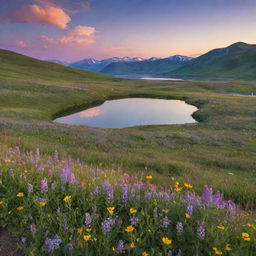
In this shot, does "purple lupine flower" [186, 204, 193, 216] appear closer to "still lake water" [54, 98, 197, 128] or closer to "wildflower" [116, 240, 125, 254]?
"wildflower" [116, 240, 125, 254]

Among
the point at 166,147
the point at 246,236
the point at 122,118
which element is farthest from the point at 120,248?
the point at 122,118

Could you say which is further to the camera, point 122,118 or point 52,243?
point 122,118

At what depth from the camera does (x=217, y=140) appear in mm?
21047

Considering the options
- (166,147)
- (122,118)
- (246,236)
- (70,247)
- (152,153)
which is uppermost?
(246,236)

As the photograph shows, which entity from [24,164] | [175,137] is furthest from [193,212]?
[175,137]

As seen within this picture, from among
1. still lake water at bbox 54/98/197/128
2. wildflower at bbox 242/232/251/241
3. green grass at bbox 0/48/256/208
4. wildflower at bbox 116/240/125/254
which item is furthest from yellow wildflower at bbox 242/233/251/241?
still lake water at bbox 54/98/197/128

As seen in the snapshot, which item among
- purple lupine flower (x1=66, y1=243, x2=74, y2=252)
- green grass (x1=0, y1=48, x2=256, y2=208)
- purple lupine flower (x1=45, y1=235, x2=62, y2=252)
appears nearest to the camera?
purple lupine flower (x1=45, y1=235, x2=62, y2=252)

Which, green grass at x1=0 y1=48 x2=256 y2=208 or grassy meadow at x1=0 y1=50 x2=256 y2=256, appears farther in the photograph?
green grass at x1=0 y1=48 x2=256 y2=208

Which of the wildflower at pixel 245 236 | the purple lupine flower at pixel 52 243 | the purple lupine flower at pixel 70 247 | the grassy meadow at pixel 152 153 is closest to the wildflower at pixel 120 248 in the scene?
the grassy meadow at pixel 152 153

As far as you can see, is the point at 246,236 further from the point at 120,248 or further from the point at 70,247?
the point at 70,247

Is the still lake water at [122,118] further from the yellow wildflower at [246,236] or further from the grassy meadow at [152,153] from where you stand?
the yellow wildflower at [246,236]

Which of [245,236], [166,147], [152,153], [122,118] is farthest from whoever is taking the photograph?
[122,118]

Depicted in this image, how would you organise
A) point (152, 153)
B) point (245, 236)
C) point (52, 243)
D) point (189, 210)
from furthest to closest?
point (152, 153), point (189, 210), point (245, 236), point (52, 243)

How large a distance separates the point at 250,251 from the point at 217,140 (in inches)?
760
